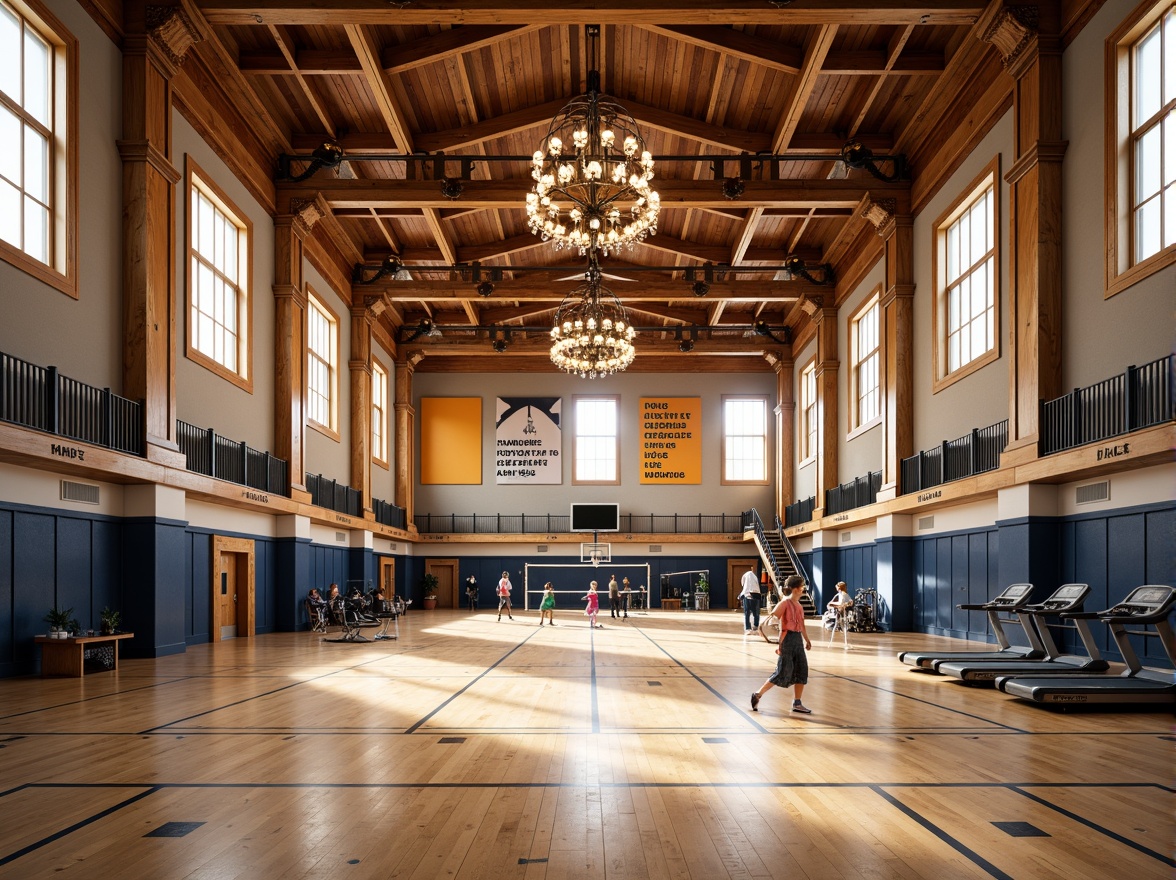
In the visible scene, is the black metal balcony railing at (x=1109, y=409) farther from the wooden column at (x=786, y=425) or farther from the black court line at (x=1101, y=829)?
the wooden column at (x=786, y=425)

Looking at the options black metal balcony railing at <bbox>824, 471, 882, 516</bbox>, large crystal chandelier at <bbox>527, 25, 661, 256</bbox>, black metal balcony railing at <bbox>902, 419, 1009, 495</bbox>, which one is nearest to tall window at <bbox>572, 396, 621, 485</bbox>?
black metal balcony railing at <bbox>824, 471, 882, 516</bbox>

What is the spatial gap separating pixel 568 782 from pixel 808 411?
29.5m

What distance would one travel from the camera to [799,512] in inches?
1350

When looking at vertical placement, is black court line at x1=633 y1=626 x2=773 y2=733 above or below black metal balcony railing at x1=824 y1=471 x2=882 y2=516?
below

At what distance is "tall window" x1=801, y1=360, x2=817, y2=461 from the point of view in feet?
110

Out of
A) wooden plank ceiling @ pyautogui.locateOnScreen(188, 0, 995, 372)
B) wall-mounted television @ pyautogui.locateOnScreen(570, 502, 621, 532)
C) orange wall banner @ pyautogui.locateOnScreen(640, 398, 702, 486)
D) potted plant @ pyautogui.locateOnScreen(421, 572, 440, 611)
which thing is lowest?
potted plant @ pyautogui.locateOnScreen(421, 572, 440, 611)

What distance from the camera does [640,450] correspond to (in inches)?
1559

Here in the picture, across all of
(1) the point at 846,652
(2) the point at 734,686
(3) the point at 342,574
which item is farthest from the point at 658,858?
(3) the point at 342,574

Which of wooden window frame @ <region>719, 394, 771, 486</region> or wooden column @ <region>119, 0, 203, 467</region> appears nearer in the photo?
wooden column @ <region>119, 0, 203, 467</region>

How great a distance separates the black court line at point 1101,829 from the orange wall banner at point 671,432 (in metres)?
33.3

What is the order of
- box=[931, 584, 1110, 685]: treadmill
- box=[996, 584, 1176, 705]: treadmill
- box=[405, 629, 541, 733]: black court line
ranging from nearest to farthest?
box=[405, 629, 541, 733]: black court line < box=[996, 584, 1176, 705]: treadmill < box=[931, 584, 1110, 685]: treadmill

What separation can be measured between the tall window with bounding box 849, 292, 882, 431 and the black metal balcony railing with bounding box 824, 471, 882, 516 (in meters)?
1.63

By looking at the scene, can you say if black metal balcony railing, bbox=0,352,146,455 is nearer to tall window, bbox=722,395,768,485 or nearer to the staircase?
the staircase

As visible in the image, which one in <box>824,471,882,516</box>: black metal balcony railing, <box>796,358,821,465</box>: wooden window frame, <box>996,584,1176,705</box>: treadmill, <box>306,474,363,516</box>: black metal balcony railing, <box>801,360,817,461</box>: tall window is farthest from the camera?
<box>801,360,817,461</box>: tall window
